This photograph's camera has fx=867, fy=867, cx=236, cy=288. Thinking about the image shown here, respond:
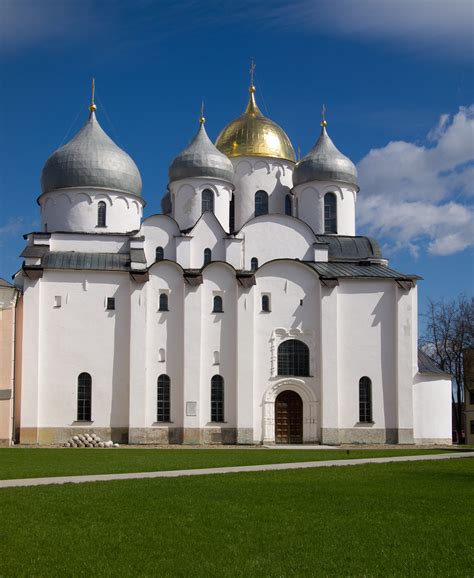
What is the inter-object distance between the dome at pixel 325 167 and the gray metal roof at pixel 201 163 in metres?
3.80

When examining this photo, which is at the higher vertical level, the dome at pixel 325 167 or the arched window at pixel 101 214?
the dome at pixel 325 167

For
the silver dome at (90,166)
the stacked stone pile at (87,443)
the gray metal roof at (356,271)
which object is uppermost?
the silver dome at (90,166)

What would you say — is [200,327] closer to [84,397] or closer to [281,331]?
[281,331]

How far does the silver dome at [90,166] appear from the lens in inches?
1629

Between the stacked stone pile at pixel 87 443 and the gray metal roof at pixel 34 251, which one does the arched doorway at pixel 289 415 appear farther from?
the gray metal roof at pixel 34 251

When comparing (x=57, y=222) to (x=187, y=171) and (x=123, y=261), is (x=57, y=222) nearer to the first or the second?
(x=123, y=261)

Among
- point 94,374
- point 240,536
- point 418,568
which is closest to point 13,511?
point 240,536

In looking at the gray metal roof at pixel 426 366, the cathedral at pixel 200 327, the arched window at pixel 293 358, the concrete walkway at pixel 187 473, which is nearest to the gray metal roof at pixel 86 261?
the cathedral at pixel 200 327

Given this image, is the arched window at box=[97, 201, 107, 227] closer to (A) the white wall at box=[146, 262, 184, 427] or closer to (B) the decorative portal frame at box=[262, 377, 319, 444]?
(A) the white wall at box=[146, 262, 184, 427]


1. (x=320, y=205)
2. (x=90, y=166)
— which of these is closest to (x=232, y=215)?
(x=320, y=205)

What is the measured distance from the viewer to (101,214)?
137 feet

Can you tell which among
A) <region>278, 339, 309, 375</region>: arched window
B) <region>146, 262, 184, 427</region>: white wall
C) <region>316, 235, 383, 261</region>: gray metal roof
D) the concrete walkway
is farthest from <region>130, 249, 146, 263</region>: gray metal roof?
the concrete walkway

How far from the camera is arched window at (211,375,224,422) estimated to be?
127ft

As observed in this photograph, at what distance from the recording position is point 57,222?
4150 cm
